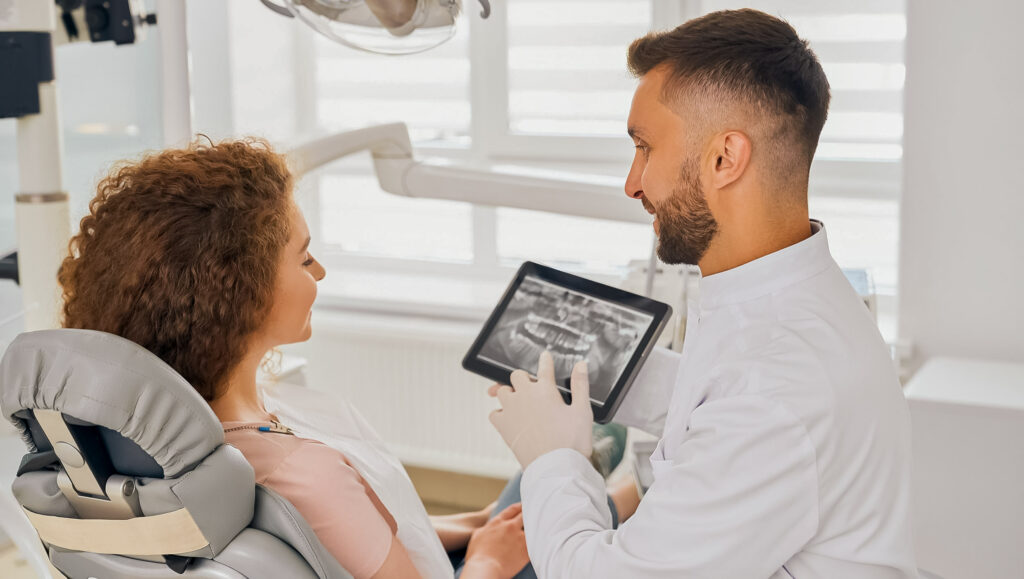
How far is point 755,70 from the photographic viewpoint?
38.9 inches

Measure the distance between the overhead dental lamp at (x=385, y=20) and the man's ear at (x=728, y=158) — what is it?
47cm

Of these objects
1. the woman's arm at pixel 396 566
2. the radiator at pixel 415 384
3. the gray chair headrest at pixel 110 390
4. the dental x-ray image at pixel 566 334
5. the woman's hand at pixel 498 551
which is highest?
the gray chair headrest at pixel 110 390

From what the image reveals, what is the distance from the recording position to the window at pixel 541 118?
253cm

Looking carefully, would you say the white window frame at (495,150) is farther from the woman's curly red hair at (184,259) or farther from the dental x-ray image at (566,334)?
the woman's curly red hair at (184,259)

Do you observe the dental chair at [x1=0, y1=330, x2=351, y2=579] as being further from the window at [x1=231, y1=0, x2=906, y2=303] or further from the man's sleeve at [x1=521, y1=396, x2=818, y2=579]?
the window at [x1=231, y1=0, x2=906, y2=303]

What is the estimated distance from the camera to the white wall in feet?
6.91

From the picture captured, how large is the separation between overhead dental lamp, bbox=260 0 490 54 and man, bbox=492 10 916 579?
35cm

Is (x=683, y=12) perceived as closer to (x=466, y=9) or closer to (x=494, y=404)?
(x=466, y=9)

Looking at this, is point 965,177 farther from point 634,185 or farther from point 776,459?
point 776,459

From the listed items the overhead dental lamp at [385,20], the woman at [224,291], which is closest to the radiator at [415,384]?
the overhead dental lamp at [385,20]

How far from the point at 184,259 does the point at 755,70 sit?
66 cm

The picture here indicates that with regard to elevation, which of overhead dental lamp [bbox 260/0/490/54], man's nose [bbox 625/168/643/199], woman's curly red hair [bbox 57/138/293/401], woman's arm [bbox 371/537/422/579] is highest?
overhead dental lamp [bbox 260/0/490/54]

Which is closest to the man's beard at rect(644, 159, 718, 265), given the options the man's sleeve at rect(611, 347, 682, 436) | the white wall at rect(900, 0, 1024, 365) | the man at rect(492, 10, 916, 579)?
the man at rect(492, 10, 916, 579)

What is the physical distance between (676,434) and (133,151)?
5.53ft
